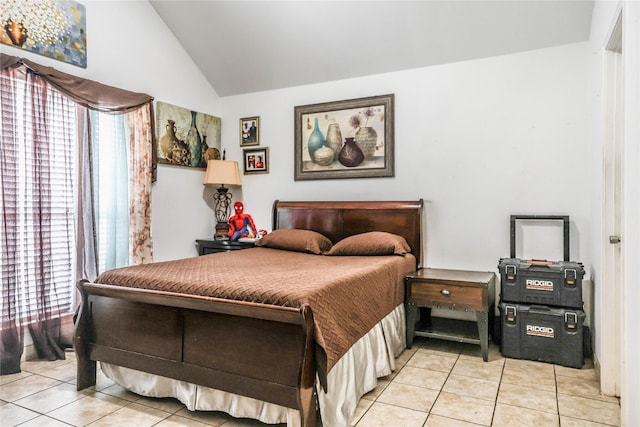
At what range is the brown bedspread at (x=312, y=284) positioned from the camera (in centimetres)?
187

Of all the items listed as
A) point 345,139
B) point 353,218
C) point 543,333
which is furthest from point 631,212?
point 345,139

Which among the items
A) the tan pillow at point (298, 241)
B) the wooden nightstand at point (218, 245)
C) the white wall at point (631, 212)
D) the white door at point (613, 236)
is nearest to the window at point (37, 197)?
the wooden nightstand at point (218, 245)

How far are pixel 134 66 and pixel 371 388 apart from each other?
343 centimetres

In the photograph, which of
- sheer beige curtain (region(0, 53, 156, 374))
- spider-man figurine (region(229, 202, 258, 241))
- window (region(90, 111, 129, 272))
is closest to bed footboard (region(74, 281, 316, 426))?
sheer beige curtain (region(0, 53, 156, 374))

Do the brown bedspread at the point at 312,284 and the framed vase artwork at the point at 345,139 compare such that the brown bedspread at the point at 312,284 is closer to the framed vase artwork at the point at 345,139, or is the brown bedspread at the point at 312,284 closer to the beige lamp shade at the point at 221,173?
the framed vase artwork at the point at 345,139

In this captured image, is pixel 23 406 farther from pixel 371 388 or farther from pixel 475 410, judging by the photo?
pixel 475 410

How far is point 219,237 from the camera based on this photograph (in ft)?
14.5

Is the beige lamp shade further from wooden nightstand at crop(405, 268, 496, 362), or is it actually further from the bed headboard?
wooden nightstand at crop(405, 268, 496, 362)

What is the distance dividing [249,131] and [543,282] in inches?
130

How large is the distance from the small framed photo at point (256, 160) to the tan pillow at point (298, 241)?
994 mm

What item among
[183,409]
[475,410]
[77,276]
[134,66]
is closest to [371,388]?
[475,410]

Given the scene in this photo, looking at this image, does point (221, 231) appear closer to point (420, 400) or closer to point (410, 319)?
point (410, 319)

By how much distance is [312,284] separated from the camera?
80.5 inches

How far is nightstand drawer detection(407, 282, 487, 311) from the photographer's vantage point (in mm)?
2920
